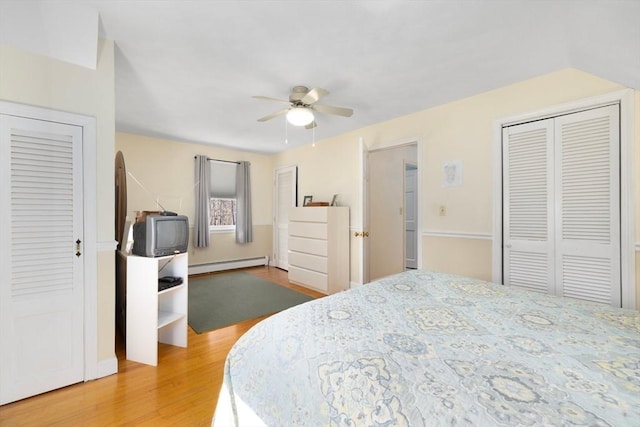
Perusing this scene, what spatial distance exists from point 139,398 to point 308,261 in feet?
8.48

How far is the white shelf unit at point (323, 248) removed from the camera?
3.72m

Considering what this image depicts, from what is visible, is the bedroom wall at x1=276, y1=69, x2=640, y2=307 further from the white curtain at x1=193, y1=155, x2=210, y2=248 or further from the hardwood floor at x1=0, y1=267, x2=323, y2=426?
the white curtain at x1=193, y1=155, x2=210, y2=248

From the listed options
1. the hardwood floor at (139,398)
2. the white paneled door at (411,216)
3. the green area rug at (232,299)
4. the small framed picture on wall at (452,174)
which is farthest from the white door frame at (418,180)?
the white paneled door at (411,216)

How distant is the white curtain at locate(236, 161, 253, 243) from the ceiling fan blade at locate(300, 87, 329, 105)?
3.11m

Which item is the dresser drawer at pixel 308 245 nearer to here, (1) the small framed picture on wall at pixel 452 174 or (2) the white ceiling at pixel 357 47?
(1) the small framed picture on wall at pixel 452 174

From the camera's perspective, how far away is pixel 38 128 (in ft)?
5.43

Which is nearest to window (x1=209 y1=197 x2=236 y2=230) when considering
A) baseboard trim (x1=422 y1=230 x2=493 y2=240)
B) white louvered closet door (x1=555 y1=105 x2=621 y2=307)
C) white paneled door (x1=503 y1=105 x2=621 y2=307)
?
baseboard trim (x1=422 y1=230 x2=493 y2=240)

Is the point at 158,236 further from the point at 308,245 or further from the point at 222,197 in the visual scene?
the point at 222,197

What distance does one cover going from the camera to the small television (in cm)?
207

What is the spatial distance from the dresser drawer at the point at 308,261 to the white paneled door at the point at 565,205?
2185 mm

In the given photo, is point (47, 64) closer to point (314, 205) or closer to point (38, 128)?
point (38, 128)

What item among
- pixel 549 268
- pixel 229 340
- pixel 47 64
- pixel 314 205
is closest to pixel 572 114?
pixel 549 268

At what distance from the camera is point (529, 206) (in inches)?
92.4

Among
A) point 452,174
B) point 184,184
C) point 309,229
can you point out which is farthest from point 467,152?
point 184,184
